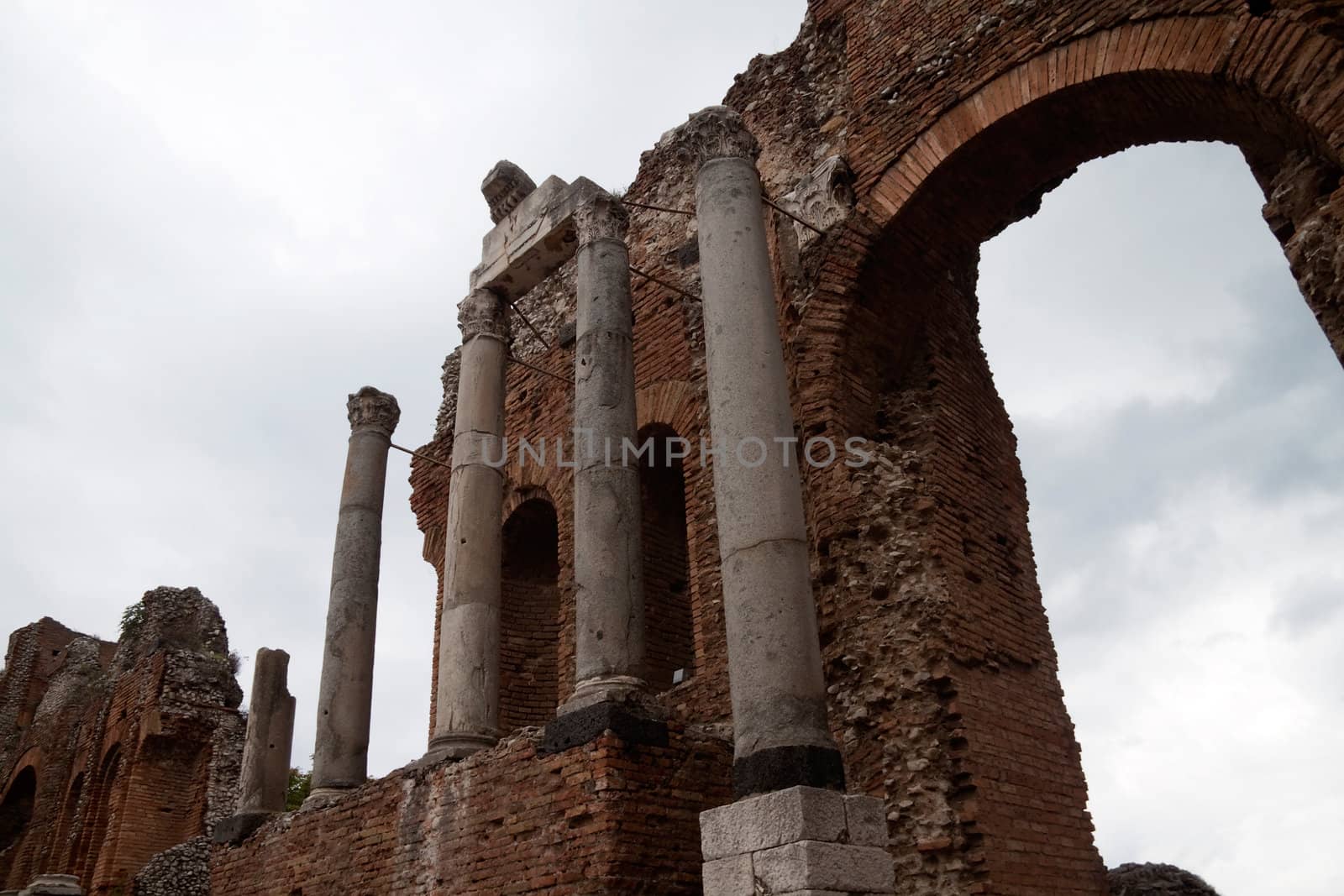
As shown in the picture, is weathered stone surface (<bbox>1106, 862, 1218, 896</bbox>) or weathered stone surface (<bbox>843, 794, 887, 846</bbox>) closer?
weathered stone surface (<bbox>843, 794, 887, 846</bbox>)

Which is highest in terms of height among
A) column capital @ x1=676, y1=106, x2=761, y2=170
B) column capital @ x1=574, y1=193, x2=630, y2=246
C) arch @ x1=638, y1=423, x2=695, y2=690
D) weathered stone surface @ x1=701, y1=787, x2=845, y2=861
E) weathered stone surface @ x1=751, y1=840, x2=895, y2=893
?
column capital @ x1=574, y1=193, x2=630, y2=246

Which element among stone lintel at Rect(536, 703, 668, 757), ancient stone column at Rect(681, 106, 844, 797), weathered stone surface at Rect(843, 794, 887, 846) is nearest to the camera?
weathered stone surface at Rect(843, 794, 887, 846)

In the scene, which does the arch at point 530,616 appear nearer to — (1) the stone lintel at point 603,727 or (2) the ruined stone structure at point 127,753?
(1) the stone lintel at point 603,727

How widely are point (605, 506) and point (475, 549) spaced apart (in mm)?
1833

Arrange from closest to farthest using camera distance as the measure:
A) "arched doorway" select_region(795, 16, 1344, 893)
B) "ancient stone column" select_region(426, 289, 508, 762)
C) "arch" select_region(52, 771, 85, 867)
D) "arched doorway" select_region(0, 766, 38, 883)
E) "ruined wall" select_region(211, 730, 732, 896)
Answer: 1. "ruined wall" select_region(211, 730, 732, 896)
2. "arched doorway" select_region(795, 16, 1344, 893)
3. "ancient stone column" select_region(426, 289, 508, 762)
4. "arch" select_region(52, 771, 85, 867)
5. "arched doorway" select_region(0, 766, 38, 883)

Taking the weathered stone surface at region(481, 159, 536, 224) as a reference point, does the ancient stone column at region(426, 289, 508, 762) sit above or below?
below

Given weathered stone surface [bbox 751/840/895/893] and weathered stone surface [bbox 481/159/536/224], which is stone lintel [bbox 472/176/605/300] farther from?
weathered stone surface [bbox 751/840/895/893]

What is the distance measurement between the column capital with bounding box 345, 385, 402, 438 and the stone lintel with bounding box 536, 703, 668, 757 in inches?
208

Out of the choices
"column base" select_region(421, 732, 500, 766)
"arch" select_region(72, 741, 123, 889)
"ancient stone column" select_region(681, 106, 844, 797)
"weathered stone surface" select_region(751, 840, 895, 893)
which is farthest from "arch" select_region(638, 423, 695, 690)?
"arch" select_region(72, 741, 123, 889)

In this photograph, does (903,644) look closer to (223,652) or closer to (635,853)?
(635,853)

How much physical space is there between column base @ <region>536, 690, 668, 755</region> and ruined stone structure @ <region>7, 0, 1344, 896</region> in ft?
0.08

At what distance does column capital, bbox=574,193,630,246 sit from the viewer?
30.1ft

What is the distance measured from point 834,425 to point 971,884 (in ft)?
11.4

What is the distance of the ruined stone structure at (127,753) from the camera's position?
18797 millimetres
